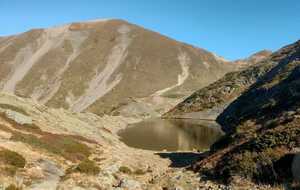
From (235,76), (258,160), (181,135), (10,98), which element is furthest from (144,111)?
(258,160)

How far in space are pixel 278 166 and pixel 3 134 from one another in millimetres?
30151

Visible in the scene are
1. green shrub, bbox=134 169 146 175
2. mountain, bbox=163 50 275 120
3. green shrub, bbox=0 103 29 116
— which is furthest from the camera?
mountain, bbox=163 50 275 120

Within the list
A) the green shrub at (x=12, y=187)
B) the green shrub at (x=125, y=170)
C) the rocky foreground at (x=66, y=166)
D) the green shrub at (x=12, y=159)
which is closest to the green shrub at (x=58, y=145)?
the rocky foreground at (x=66, y=166)

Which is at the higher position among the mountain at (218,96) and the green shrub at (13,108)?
the mountain at (218,96)

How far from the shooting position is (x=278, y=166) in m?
28.5

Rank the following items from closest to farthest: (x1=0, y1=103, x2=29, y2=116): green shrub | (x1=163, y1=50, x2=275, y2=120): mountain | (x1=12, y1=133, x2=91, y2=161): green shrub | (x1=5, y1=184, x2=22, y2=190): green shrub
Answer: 1. (x1=5, y1=184, x2=22, y2=190): green shrub
2. (x1=12, y1=133, x2=91, y2=161): green shrub
3. (x1=0, y1=103, x2=29, y2=116): green shrub
4. (x1=163, y1=50, x2=275, y2=120): mountain

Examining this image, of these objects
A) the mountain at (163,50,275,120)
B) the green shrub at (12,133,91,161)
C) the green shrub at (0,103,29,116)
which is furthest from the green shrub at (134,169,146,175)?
the mountain at (163,50,275,120)

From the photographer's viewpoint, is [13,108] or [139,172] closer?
[139,172]

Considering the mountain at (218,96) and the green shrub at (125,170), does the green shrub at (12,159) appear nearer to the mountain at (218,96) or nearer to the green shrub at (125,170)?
the green shrub at (125,170)

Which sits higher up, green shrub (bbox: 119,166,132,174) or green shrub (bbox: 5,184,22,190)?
green shrub (bbox: 119,166,132,174)

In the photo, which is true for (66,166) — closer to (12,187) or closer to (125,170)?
(125,170)

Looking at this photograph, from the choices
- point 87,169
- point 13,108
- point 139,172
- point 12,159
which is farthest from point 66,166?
point 13,108

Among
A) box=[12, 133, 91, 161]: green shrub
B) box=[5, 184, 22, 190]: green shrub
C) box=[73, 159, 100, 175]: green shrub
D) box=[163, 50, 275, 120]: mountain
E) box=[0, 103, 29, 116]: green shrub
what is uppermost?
box=[163, 50, 275, 120]: mountain

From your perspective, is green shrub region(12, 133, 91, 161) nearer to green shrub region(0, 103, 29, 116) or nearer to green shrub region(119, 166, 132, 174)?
green shrub region(119, 166, 132, 174)
